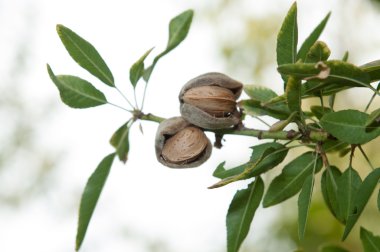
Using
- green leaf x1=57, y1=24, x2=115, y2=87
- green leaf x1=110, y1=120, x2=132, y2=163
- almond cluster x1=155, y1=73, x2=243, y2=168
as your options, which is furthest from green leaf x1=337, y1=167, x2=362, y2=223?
green leaf x1=57, y1=24, x2=115, y2=87

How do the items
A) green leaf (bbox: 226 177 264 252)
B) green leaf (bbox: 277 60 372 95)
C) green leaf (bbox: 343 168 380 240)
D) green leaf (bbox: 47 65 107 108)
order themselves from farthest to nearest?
1. green leaf (bbox: 47 65 107 108)
2. green leaf (bbox: 226 177 264 252)
3. green leaf (bbox: 343 168 380 240)
4. green leaf (bbox: 277 60 372 95)

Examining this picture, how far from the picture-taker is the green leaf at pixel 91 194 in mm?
1117

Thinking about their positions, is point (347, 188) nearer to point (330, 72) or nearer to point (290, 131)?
point (290, 131)

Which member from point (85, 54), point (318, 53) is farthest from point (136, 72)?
point (318, 53)

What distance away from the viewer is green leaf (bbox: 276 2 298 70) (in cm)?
111

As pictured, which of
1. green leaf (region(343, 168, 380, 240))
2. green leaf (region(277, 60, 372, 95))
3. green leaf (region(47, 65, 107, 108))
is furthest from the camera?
green leaf (region(47, 65, 107, 108))

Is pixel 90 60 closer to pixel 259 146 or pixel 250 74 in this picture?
pixel 259 146

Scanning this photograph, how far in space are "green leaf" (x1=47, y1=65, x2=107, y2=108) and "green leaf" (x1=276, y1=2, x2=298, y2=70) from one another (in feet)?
1.34

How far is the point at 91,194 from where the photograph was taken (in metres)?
1.15

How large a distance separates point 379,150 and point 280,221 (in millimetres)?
759

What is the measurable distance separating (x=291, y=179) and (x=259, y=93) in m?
0.20

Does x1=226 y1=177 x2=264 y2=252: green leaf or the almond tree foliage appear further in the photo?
x1=226 y1=177 x2=264 y2=252: green leaf

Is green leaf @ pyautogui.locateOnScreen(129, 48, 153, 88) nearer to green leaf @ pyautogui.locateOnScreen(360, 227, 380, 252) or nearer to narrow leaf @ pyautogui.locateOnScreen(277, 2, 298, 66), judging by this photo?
narrow leaf @ pyautogui.locateOnScreen(277, 2, 298, 66)

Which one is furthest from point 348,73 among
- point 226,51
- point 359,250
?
point 226,51
